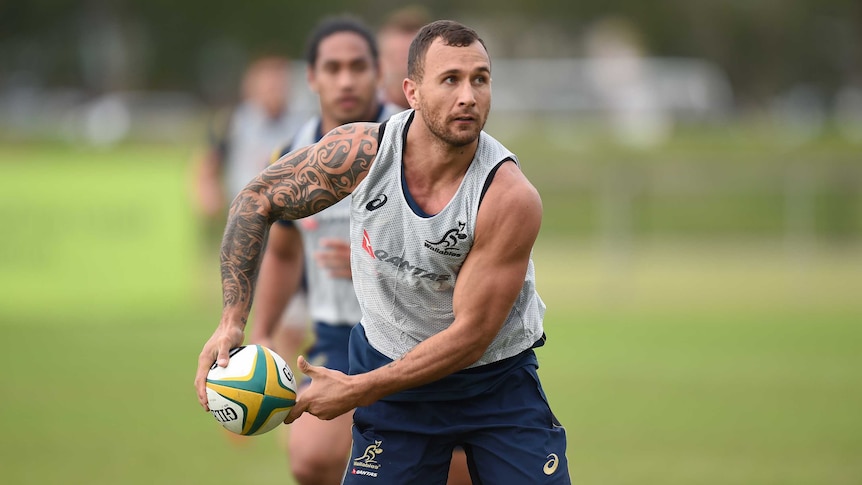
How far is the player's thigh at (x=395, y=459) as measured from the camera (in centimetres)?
526

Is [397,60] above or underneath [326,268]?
above

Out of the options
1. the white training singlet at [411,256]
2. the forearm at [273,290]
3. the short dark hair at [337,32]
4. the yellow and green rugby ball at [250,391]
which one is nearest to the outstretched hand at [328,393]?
the yellow and green rugby ball at [250,391]

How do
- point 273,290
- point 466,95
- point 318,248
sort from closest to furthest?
point 466,95
point 273,290
point 318,248

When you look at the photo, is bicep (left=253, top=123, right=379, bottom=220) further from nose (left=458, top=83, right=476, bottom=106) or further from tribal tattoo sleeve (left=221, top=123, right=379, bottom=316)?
nose (left=458, top=83, right=476, bottom=106)

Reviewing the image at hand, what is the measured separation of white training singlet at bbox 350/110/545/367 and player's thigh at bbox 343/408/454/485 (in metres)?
0.38

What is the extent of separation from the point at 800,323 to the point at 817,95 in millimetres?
45086

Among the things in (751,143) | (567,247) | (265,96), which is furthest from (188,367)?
(751,143)

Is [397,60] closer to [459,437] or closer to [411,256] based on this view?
[411,256]

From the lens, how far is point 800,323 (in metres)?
16.5

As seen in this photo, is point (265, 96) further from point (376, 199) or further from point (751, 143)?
point (751, 143)

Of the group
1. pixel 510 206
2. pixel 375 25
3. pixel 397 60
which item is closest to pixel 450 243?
pixel 510 206

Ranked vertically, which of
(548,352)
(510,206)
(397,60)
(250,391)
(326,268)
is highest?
(397,60)

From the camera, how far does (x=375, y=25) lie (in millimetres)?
57719

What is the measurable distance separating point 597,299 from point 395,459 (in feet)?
46.1
